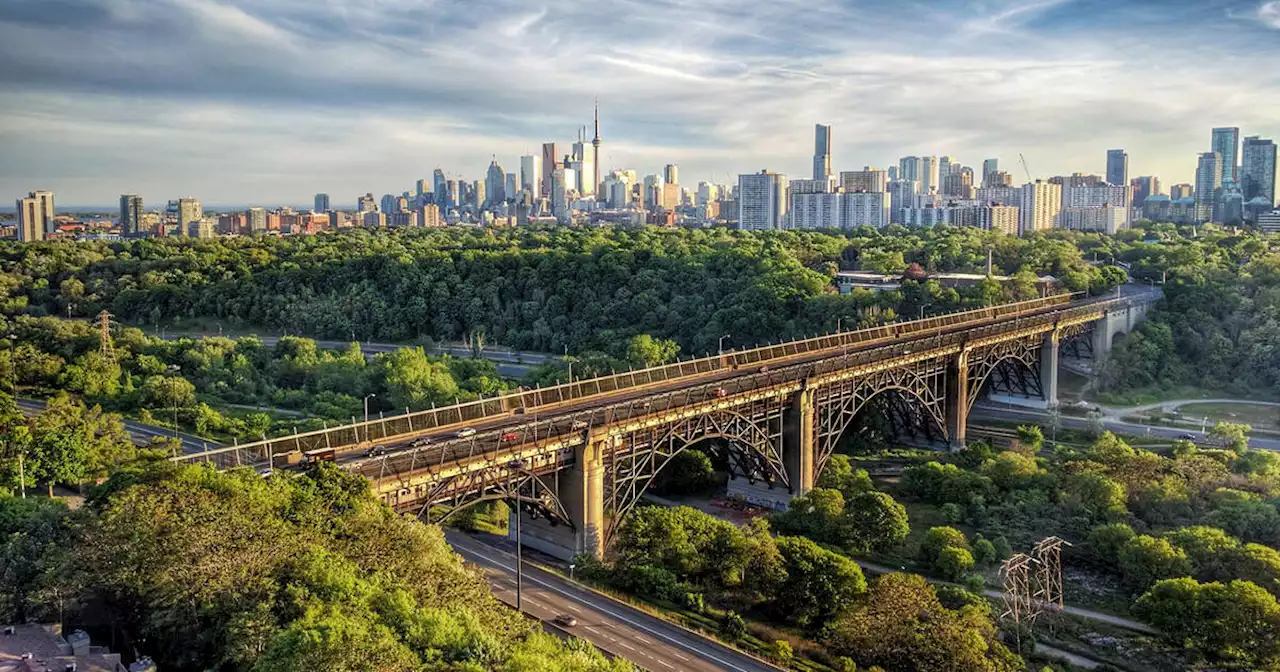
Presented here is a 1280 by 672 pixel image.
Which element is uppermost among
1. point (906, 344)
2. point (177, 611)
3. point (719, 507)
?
point (906, 344)

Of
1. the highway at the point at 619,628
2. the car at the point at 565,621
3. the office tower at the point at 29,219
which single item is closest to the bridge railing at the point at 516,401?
the highway at the point at 619,628

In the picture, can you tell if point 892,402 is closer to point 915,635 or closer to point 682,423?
point 682,423

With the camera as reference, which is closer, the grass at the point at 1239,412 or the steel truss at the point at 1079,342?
the grass at the point at 1239,412

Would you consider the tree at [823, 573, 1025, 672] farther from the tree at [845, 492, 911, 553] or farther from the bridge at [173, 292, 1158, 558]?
the bridge at [173, 292, 1158, 558]

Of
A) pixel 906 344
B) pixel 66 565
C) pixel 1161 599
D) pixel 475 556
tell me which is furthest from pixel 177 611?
pixel 906 344

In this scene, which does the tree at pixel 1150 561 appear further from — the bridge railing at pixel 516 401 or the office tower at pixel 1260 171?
the office tower at pixel 1260 171

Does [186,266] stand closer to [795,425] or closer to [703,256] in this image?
[703,256]

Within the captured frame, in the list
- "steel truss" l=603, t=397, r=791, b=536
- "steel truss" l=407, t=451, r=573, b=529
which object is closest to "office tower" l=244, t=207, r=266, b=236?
"steel truss" l=603, t=397, r=791, b=536
